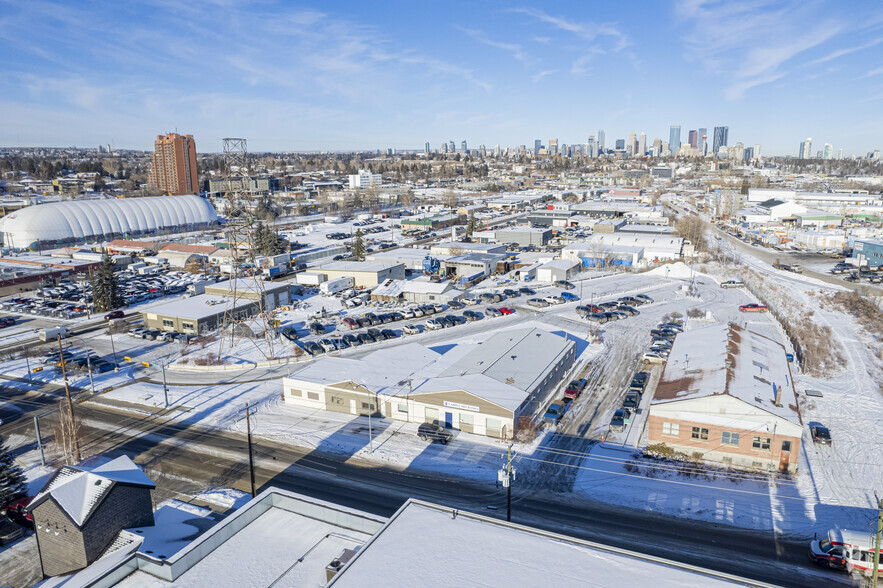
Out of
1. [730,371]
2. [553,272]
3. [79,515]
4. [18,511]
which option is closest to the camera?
[79,515]

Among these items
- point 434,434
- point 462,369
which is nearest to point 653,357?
point 462,369

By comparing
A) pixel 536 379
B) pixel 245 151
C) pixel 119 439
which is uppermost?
pixel 245 151

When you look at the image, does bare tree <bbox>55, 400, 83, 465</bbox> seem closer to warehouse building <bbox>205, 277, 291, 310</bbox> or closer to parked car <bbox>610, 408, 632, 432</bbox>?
warehouse building <bbox>205, 277, 291, 310</bbox>

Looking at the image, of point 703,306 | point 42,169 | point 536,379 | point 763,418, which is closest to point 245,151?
point 536,379

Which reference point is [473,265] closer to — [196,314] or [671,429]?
[196,314]

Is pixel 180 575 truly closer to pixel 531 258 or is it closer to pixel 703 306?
pixel 703 306

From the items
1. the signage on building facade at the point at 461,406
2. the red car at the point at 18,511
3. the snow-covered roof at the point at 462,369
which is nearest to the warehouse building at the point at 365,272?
the snow-covered roof at the point at 462,369
